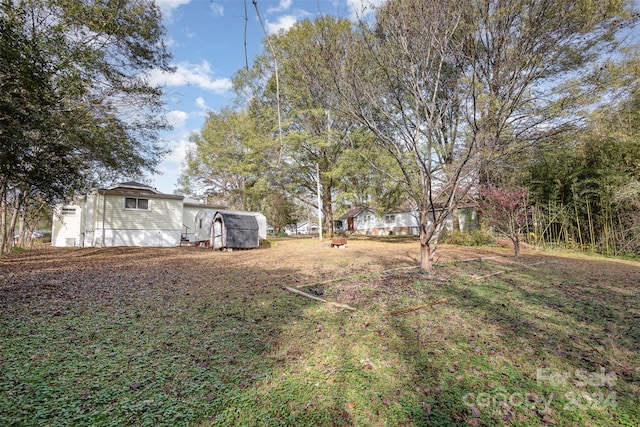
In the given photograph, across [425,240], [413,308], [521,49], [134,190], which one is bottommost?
[413,308]

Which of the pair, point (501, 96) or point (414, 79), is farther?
point (501, 96)

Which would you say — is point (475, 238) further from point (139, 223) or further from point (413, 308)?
point (139, 223)

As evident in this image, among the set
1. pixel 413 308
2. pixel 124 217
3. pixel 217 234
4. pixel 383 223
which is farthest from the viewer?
pixel 383 223

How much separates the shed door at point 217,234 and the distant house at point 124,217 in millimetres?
3555

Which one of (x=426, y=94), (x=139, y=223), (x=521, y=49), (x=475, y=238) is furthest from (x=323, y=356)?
(x=139, y=223)

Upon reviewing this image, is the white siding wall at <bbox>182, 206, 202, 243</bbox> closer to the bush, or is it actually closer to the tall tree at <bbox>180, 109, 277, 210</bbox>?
the tall tree at <bbox>180, 109, 277, 210</bbox>

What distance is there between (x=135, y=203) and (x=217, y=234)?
5288mm

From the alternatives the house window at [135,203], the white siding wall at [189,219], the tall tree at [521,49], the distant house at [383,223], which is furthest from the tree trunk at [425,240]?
the white siding wall at [189,219]

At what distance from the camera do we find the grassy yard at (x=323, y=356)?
1945 millimetres

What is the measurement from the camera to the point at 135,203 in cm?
1532

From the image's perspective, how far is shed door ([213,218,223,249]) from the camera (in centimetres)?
1381

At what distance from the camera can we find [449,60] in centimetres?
621

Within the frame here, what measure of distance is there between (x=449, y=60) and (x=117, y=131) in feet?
33.9

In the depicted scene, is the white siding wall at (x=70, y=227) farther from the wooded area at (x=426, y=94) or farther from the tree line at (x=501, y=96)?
the tree line at (x=501, y=96)
